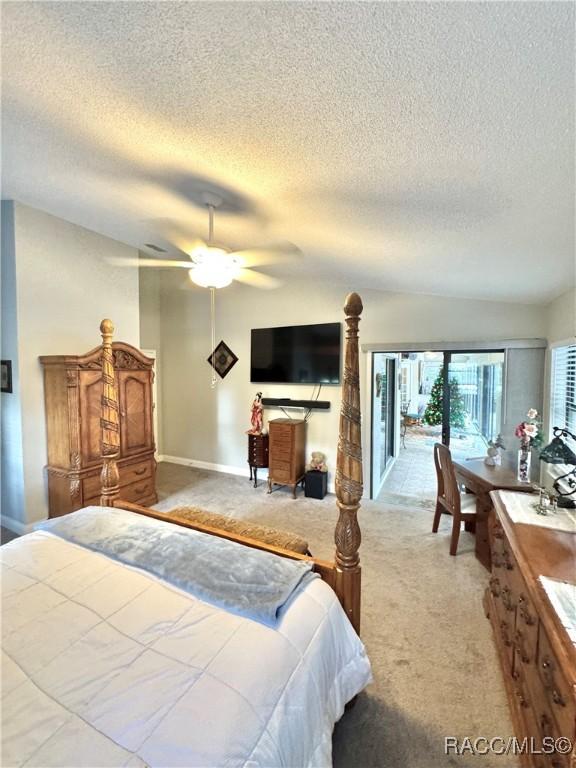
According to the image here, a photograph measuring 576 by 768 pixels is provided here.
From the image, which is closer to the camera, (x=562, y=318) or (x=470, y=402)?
(x=562, y=318)

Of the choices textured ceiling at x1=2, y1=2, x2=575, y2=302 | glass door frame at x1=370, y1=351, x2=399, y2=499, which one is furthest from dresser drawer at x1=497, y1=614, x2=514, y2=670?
glass door frame at x1=370, y1=351, x2=399, y2=499

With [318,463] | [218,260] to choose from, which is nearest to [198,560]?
[218,260]

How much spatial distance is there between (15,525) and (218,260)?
3412 millimetres

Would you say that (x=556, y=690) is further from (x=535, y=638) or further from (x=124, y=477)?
(x=124, y=477)

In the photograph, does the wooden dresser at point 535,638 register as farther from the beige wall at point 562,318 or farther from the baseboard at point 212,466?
the baseboard at point 212,466

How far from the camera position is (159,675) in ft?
3.12

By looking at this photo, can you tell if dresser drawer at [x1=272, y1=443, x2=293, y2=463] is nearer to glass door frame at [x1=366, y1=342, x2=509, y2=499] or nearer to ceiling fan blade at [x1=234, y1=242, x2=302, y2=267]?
glass door frame at [x1=366, y1=342, x2=509, y2=499]

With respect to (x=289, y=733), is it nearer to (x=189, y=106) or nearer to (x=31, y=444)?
(x=189, y=106)

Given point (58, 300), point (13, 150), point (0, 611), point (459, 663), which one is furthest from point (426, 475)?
point (13, 150)

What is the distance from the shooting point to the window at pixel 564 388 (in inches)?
99.7

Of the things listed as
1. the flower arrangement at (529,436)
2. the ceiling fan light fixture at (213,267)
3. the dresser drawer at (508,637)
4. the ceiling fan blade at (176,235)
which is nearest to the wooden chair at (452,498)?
the flower arrangement at (529,436)

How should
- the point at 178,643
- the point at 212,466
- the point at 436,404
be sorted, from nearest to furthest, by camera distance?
1. the point at 178,643
2. the point at 436,404
3. the point at 212,466

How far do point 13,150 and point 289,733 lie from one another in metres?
3.32

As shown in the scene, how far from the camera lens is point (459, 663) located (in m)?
1.80
